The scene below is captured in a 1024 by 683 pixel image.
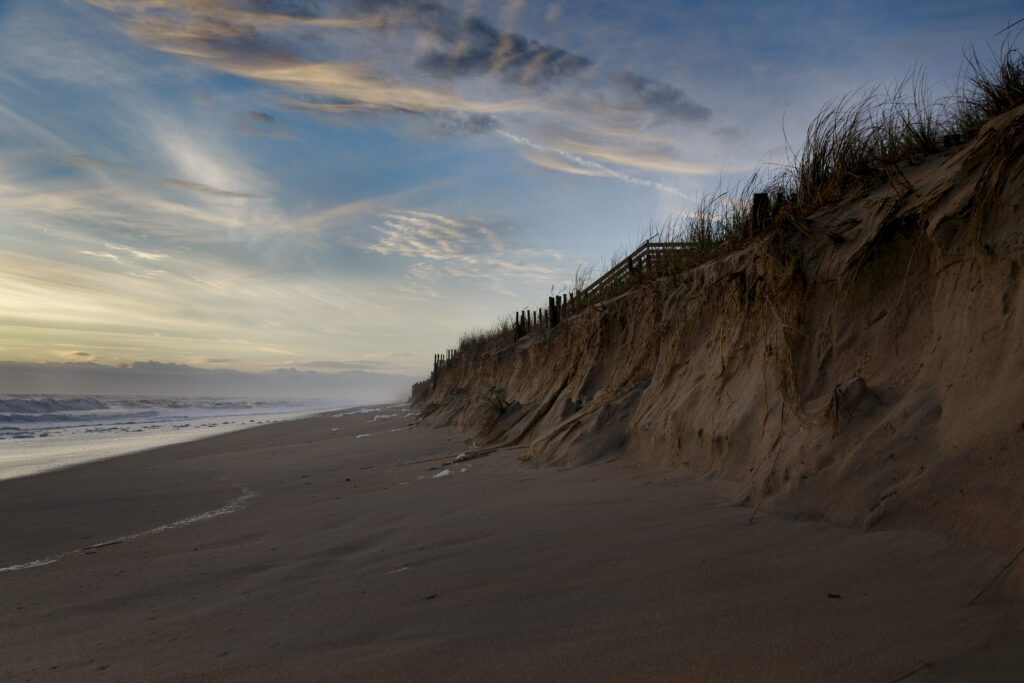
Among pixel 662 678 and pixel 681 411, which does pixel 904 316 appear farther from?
pixel 662 678

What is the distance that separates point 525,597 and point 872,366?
2375 mm

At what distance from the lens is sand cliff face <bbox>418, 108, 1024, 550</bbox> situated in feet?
8.29

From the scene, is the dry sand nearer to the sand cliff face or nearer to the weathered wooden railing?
the sand cliff face

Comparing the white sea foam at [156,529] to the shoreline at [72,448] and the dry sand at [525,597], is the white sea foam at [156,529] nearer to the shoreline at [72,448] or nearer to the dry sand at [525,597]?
the dry sand at [525,597]

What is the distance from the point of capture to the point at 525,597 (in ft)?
7.64

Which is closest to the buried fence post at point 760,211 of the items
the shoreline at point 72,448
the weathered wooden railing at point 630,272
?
the weathered wooden railing at point 630,272

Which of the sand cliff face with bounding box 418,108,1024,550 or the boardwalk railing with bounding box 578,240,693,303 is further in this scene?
the boardwalk railing with bounding box 578,240,693,303

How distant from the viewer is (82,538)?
15.6 ft

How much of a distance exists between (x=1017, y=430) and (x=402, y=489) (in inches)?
170

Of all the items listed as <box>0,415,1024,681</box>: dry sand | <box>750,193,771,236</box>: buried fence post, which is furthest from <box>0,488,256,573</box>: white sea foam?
<box>750,193,771,236</box>: buried fence post

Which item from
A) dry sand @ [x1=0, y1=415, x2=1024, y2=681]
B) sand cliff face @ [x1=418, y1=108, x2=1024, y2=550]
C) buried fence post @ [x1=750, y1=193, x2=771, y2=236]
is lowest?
dry sand @ [x1=0, y1=415, x2=1024, y2=681]

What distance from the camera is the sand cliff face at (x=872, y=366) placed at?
253 centimetres

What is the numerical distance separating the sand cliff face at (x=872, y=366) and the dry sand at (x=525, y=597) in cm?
26

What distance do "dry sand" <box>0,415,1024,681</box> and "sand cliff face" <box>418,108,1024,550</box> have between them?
261 mm
